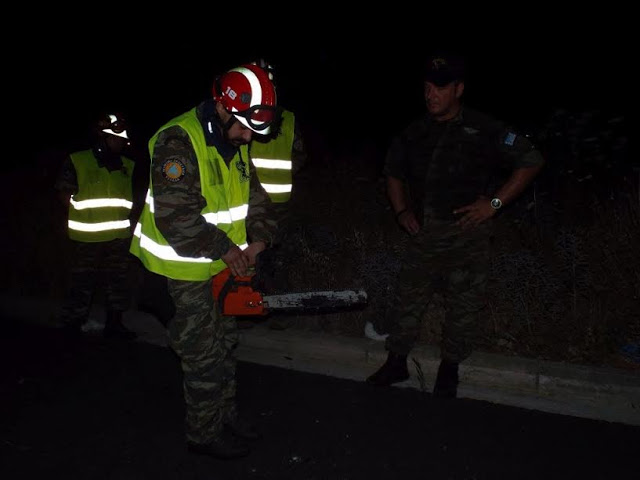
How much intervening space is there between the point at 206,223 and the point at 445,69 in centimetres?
181

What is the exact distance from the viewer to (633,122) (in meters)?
7.48

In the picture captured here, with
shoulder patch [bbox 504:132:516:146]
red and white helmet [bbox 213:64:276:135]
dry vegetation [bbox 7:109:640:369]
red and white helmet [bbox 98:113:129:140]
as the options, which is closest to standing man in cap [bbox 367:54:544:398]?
shoulder patch [bbox 504:132:516:146]

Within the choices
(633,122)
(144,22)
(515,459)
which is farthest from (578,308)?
(144,22)

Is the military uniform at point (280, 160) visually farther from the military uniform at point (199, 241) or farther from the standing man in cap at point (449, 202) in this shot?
the military uniform at point (199, 241)

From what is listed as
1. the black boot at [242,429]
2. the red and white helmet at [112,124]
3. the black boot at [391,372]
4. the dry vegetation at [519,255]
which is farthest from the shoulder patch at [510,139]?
the red and white helmet at [112,124]

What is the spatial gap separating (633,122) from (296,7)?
20.3 feet

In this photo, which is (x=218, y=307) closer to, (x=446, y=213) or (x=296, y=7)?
(x=446, y=213)

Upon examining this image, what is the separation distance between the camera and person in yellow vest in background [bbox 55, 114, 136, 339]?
17.5ft

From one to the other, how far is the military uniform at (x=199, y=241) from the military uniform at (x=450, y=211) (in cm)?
115

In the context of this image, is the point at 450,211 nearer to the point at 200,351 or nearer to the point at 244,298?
the point at 244,298

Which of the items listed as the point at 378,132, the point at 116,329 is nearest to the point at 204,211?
the point at 116,329

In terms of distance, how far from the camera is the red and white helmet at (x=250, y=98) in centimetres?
282

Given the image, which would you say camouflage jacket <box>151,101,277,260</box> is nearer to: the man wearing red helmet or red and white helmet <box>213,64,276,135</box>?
the man wearing red helmet

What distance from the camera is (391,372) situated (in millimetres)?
4246
